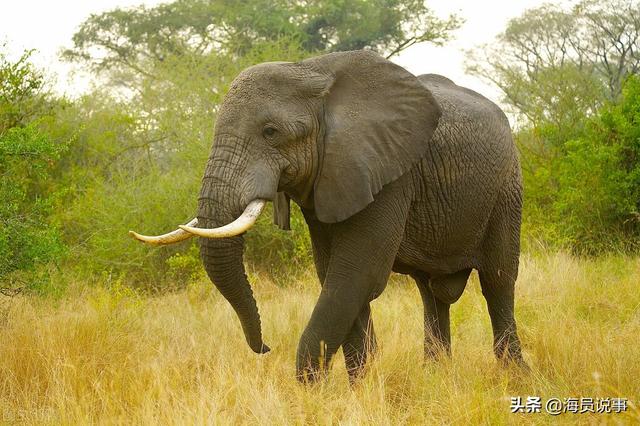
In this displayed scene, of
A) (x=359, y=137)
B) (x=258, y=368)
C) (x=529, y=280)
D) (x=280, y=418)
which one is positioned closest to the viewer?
(x=280, y=418)

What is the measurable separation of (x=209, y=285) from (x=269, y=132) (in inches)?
193

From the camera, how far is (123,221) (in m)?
10.1

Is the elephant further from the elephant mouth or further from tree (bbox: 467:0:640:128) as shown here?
tree (bbox: 467:0:640:128)

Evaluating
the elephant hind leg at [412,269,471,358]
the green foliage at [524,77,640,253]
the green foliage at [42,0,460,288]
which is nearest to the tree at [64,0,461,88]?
the green foliage at [42,0,460,288]

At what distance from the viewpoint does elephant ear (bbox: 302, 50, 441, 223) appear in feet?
14.8

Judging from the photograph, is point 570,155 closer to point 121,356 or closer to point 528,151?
point 528,151

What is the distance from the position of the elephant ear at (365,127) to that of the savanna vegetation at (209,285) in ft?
3.03

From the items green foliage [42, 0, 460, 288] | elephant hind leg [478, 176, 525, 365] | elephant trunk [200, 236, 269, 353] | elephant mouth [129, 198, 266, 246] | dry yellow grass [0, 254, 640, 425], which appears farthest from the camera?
green foliage [42, 0, 460, 288]

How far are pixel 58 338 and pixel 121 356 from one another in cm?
41

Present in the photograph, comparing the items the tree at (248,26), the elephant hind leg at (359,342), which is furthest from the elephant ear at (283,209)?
the tree at (248,26)

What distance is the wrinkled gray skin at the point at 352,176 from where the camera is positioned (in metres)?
4.31

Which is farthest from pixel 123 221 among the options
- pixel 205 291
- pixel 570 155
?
pixel 570 155

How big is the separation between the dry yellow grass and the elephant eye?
1162 mm

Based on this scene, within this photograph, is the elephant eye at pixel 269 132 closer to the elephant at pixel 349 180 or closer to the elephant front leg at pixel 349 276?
the elephant at pixel 349 180
